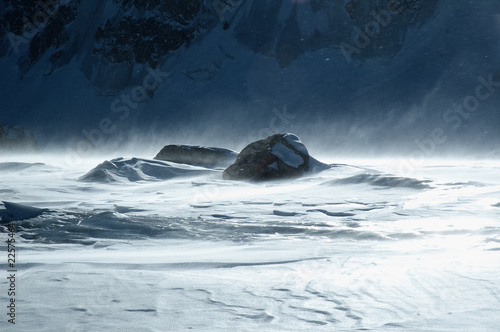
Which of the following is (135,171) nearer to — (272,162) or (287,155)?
(272,162)

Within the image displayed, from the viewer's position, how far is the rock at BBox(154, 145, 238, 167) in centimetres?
1045

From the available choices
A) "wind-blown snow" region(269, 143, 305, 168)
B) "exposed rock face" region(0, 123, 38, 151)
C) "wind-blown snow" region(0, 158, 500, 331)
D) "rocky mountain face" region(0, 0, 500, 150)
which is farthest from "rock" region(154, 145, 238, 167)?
"exposed rock face" region(0, 123, 38, 151)

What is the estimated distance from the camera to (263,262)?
9.24ft

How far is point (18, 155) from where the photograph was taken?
Result: 21438 millimetres

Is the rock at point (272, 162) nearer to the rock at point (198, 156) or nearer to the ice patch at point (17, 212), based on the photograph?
the rock at point (198, 156)

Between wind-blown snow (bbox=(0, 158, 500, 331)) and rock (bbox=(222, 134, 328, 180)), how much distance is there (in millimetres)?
2186

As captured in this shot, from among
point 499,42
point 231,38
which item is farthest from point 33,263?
point 231,38

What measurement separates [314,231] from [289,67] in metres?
24.7

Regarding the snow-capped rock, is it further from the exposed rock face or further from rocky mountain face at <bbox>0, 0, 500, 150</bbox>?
the exposed rock face

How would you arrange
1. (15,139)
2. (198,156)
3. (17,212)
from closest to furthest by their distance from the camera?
(17,212)
(198,156)
(15,139)

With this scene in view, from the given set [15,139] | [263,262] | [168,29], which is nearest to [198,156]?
[263,262]

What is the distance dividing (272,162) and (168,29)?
2455 cm

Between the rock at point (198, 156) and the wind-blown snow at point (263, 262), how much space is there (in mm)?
4558

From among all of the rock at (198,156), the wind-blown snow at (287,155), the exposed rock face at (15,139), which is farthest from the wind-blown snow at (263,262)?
the exposed rock face at (15,139)
